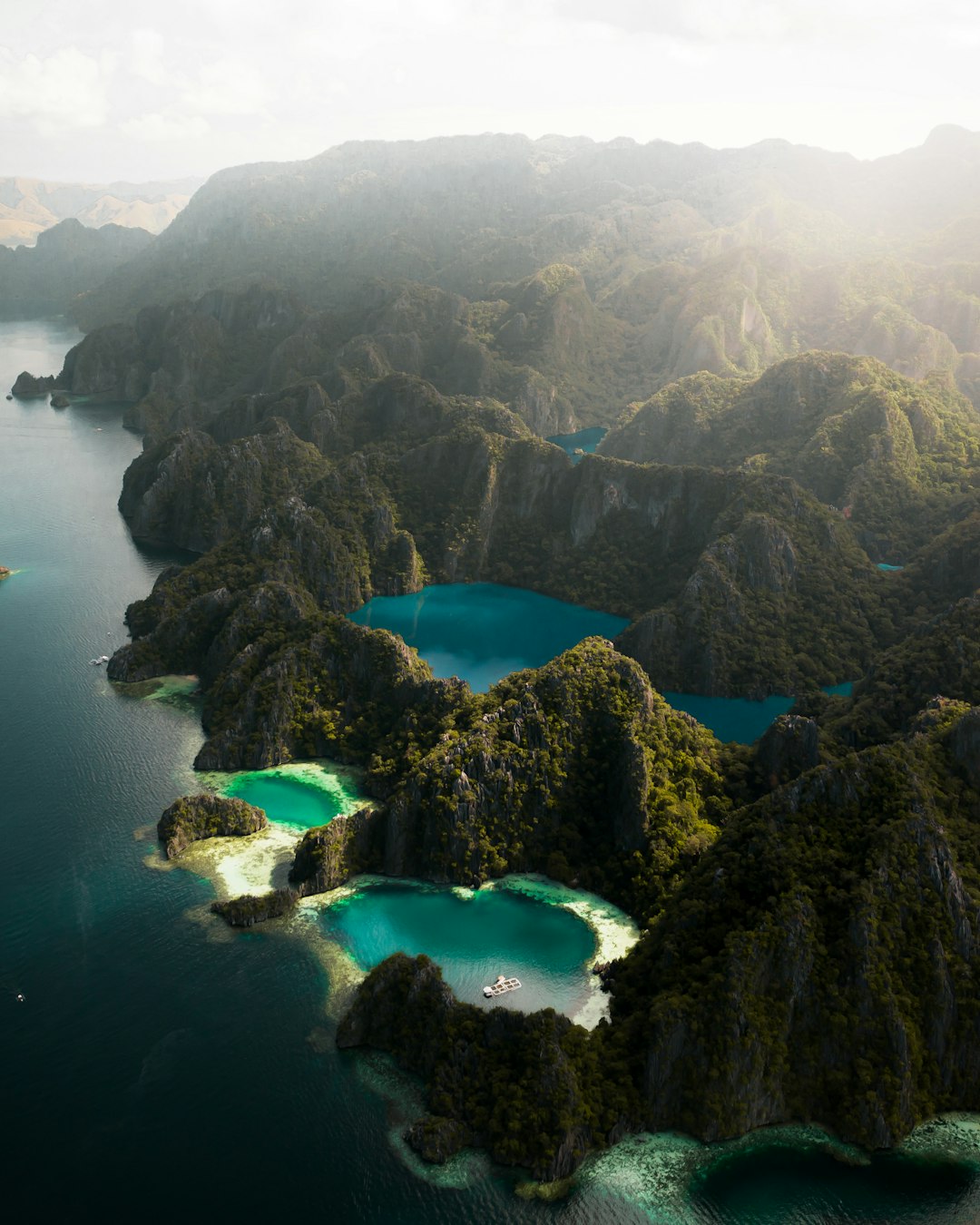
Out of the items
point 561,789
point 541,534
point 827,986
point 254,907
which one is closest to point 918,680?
point 561,789

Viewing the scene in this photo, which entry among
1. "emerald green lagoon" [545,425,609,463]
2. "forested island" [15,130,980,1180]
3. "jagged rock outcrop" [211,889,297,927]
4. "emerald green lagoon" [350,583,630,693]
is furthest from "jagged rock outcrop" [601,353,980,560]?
"jagged rock outcrop" [211,889,297,927]

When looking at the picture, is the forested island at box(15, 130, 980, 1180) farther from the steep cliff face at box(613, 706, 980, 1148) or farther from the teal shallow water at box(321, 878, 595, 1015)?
the teal shallow water at box(321, 878, 595, 1015)

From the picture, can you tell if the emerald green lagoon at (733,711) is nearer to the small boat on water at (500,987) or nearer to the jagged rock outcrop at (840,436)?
the small boat on water at (500,987)

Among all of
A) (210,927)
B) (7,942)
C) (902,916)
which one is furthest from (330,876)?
(902,916)

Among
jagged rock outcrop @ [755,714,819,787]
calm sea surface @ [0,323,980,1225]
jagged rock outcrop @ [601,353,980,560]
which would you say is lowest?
calm sea surface @ [0,323,980,1225]

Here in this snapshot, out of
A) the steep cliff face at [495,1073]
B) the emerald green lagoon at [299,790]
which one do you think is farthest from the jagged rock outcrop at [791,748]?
the emerald green lagoon at [299,790]

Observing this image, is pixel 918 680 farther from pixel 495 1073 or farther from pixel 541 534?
pixel 541 534
